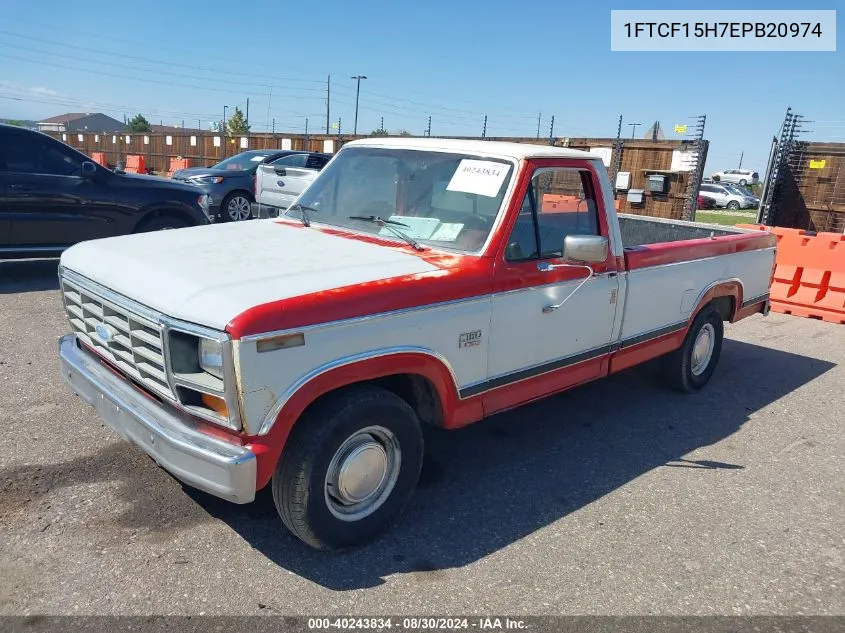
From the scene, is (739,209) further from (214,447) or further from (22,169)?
(214,447)

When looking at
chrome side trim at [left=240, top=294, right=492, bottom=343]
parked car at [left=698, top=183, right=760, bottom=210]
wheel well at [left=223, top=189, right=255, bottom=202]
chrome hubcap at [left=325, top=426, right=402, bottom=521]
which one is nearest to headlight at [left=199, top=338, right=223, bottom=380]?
chrome side trim at [left=240, top=294, right=492, bottom=343]

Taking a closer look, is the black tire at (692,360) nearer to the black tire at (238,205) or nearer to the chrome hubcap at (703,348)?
the chrome hubcap at (703,348)

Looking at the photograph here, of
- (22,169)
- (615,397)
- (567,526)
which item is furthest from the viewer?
(22,169)

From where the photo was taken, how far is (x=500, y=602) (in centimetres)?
289

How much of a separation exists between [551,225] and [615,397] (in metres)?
2.11

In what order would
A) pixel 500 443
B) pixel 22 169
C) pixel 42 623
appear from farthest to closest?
1. pixel 22 169
2. pixel 500 443
3. pixel 42 623

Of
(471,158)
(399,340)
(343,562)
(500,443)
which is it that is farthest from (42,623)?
(471,158)

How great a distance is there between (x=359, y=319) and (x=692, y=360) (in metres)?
3.78

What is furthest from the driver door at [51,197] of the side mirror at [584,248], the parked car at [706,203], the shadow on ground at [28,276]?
the parked car at [706,203]

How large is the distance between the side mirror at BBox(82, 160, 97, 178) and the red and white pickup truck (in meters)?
4.62

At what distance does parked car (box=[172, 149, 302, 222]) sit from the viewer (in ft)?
41.9

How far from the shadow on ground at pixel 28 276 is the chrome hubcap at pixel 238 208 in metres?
4.28

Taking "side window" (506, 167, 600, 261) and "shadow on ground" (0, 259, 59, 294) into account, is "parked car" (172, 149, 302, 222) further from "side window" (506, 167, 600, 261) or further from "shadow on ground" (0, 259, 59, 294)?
"side window" (506, 167, 600, 261)

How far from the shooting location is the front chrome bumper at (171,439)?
2609 millimetres
